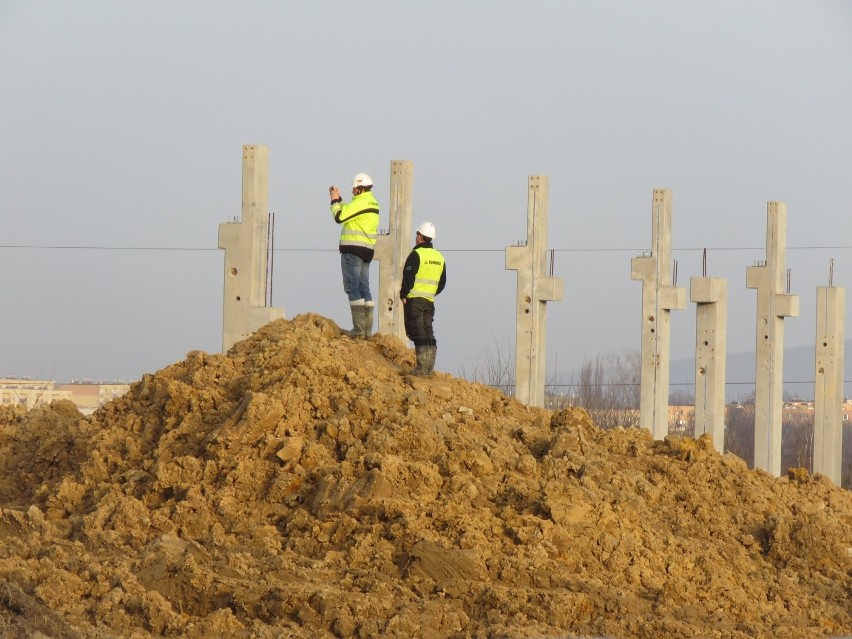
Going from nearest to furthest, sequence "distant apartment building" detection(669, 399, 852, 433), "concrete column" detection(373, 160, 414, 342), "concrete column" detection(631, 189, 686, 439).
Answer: "concrete column" detection(373, 160, 414, 342), "concrete column" detection(631, 189, 686, 439), "distant apartment building" detection(669, 399, 852, 433)

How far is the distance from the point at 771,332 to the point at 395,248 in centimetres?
675

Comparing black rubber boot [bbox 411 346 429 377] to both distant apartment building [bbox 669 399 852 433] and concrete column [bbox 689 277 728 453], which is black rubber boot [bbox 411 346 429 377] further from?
distant apartment building [bbox 669 399 852 433]

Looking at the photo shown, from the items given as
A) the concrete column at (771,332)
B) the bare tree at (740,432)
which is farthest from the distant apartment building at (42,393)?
the bare tree at (740,432)

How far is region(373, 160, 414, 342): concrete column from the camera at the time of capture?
56.6 feet

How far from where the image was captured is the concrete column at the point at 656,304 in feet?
62.7

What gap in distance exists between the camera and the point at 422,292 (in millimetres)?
13453

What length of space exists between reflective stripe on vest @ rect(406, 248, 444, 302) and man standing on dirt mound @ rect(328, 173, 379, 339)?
2.95 ft

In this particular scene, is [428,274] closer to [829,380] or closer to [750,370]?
[829,380]

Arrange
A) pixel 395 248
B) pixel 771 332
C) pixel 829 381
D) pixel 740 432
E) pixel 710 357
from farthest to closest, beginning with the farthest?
pixel 740 432
pixel 829 381
pixel 771 332
pixel 710 357
pixel 395 248

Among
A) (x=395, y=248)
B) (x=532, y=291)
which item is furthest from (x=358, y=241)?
(x=532, y=291)

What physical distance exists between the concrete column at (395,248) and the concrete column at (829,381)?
7.47m

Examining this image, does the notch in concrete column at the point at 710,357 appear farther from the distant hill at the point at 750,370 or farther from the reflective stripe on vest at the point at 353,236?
the distant hill at the point at 750,370

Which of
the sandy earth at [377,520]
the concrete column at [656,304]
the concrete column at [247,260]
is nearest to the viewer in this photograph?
the sandy earth at [377,520]

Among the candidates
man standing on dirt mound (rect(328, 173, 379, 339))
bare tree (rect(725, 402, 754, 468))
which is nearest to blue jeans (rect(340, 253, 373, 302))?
man standing on dirt mound (rect(328, 173, 379, 339))
